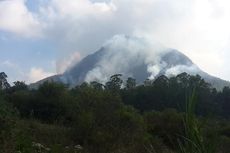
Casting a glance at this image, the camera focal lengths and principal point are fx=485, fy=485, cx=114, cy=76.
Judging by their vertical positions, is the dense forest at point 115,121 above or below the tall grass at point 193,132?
above

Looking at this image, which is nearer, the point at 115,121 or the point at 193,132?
the point at 193,132

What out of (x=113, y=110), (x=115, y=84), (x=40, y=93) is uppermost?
(x=115, y=84)

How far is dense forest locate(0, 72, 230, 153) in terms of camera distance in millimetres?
2645

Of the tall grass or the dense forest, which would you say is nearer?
the tall grass

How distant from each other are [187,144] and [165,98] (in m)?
64.4

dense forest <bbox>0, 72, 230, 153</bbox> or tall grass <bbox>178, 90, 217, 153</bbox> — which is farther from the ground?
dense forest <bbox>0, 72, 230, 153</bbox>

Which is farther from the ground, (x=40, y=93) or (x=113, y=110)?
(x=40, y=93)

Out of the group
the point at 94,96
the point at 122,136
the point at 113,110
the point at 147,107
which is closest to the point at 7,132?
the point at 122,136

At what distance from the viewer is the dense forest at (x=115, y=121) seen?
104 inches

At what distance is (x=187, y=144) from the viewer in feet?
8.50

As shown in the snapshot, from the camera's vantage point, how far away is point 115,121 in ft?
64.7

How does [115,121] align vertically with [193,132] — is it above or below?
above

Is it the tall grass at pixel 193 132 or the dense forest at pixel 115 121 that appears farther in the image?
the dense forest at pixel 115 121

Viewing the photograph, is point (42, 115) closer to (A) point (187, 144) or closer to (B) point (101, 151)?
(B) point (101, 151)
